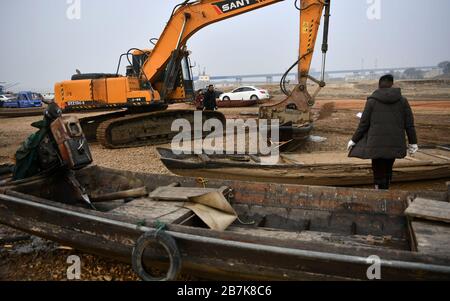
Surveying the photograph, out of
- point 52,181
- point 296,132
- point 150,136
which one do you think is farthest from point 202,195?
point 150,136

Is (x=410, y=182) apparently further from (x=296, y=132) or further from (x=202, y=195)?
(x=202, y=195)

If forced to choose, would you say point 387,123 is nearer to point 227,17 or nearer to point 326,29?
point 326,29

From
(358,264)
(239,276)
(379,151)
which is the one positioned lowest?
(239,276)

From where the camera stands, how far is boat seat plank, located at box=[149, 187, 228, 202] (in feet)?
13.7

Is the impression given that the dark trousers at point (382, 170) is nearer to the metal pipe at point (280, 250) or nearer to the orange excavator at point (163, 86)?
the metal pipe at point (280, 250)

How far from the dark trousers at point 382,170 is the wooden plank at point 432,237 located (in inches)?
57.3

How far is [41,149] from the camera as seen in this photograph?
4293 mm

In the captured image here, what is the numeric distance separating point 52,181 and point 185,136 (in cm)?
722

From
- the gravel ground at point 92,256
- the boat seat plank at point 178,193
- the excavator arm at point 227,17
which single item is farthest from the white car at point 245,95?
the boat seat plank at point 178,193

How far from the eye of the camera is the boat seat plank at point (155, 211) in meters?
3.76

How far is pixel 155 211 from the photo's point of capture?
3.98 m

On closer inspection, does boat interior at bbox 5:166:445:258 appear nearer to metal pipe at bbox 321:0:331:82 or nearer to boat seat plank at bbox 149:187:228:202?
boat seat plank at bbox 149:187:228:202

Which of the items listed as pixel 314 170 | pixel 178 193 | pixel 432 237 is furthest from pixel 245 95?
pixel 432 237

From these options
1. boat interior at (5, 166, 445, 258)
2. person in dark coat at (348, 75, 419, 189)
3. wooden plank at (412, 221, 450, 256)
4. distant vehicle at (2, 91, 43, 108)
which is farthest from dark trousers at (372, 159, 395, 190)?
distant vehicle at (2, 91, 43, 108)
